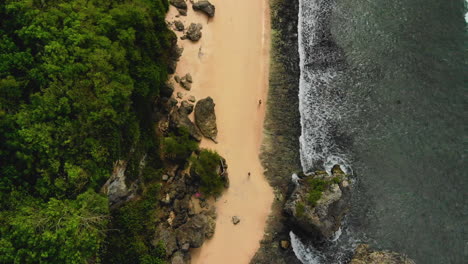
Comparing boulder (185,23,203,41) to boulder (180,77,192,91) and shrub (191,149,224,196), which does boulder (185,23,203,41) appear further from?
shrub (191,149,224,196)

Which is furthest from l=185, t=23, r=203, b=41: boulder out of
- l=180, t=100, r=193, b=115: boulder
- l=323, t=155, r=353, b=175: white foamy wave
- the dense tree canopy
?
l=323, t=155, r=353, b=175: white foamy wave

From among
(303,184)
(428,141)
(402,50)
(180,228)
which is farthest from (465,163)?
(180,228)

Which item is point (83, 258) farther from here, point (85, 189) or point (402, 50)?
point (402, 50)

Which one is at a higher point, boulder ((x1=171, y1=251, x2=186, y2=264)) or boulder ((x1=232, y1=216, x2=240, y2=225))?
boulder ((x1=232, y1=216, x2=240, y2=225))

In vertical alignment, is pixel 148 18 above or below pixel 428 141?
above

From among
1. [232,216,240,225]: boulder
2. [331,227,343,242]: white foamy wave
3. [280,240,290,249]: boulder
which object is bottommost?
[280,240,290,249]: boulder

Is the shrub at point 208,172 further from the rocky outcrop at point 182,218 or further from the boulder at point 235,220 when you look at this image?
the boulder at point 235,220

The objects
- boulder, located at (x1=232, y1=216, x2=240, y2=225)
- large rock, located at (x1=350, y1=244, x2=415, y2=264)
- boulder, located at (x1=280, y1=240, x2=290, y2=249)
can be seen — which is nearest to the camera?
large rock, located at (x1=350, y1=244, x2=415, y2=264)
